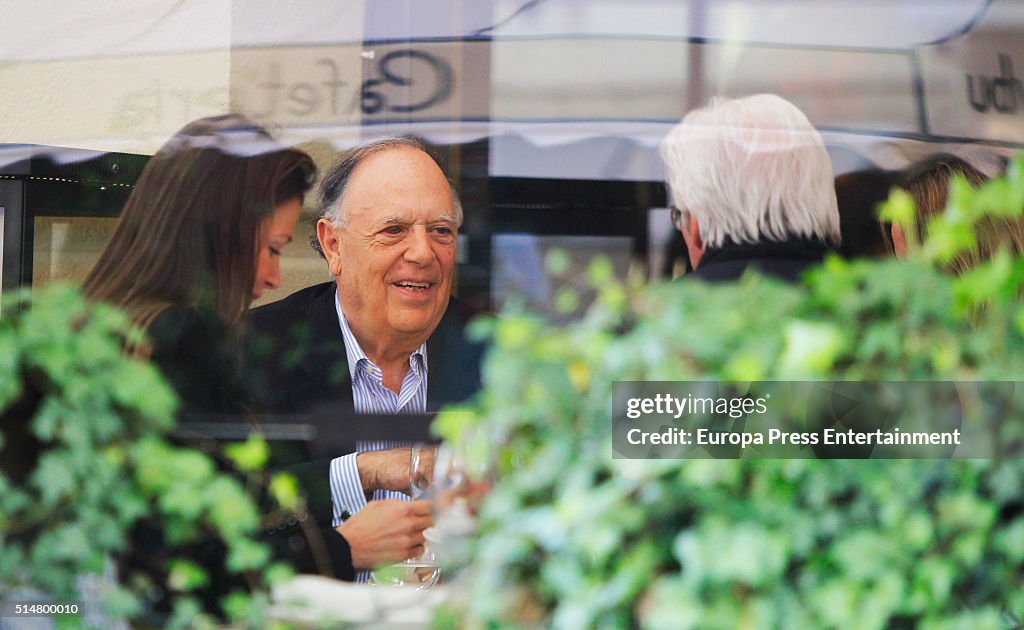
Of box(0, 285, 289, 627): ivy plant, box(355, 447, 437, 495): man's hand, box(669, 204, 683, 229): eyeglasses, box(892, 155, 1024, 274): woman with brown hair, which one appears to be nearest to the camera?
box(0, 285, 289, 627): ivy plant

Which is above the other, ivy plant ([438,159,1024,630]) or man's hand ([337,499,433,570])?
ivy plant ([438,159,1024,630])

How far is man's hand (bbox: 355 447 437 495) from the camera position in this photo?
8.14ft

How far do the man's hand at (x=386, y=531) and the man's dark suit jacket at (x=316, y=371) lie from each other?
0.05m

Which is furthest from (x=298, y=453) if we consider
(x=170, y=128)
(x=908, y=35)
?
(x=908, y=35)

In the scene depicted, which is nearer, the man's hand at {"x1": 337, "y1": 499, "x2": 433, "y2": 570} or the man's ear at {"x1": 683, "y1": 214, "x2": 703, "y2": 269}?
the man's hand at {"x1": 337, "y1": 499, "x2": 433, "y2": 570}

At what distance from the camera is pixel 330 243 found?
2787mm

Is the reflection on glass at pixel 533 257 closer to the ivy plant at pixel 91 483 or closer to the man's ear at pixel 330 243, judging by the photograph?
the man's ear at pixel 330 243

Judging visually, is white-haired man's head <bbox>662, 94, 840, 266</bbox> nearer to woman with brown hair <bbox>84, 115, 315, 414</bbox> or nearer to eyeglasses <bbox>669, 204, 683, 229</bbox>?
eyeglasses <bbox>669, 204, 683, 229</bbox>

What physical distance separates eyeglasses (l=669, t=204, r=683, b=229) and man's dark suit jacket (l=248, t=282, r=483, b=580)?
0.58 m

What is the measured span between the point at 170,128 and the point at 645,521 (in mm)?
1882

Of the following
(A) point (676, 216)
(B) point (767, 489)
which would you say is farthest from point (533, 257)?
(B) point (767, 489)

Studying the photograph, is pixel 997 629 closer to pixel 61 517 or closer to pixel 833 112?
pixel 61 517

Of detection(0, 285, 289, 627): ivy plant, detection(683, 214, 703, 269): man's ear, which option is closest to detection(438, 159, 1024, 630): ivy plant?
detection(0, 285, 289, 627): ivy plant

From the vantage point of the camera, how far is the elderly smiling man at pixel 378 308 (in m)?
2.67
